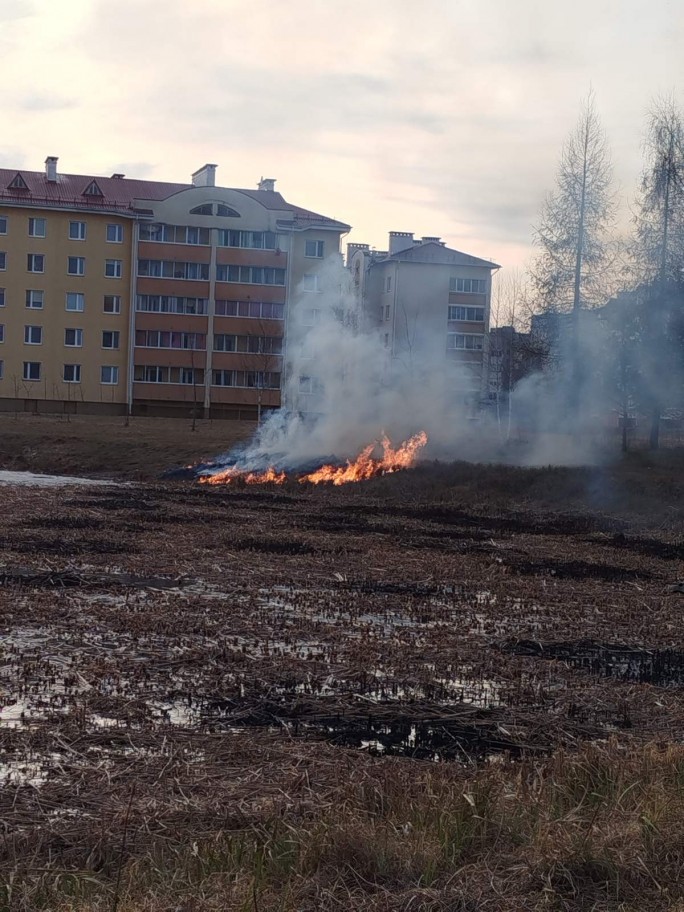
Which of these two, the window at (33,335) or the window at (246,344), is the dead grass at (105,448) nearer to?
the window at (33,335)

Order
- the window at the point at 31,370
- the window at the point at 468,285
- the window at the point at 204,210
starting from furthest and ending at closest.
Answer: the window at the point at 468,285, the window at the point at 204,210, the window at the point at 31,370

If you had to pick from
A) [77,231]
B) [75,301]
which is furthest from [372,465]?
[77,231]

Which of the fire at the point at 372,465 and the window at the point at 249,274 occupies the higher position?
the window at the point at 249,274

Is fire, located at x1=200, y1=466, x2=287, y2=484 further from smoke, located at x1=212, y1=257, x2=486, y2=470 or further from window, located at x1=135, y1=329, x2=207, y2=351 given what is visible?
window, located at x1=135, y1=329, x2=207, y2=351

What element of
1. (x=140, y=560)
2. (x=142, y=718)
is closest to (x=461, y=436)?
(x=140, y=560)

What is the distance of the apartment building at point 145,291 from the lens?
75.2 meters

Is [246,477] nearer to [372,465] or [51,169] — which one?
[372,465]

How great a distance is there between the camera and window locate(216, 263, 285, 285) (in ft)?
255

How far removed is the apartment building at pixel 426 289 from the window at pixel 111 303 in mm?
15900

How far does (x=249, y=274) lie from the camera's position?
7806 cm

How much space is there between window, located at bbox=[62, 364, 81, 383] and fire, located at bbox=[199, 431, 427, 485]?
130ft

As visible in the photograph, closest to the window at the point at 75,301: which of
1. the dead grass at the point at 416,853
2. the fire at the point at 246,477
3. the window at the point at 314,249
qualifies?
the window at the point at 314,249

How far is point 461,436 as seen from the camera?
39.7 meters

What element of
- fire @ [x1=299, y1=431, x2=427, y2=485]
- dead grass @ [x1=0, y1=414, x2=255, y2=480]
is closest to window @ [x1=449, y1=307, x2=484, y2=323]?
dead grass @ [x1=0, y1=414, x2=255, y2=480]
